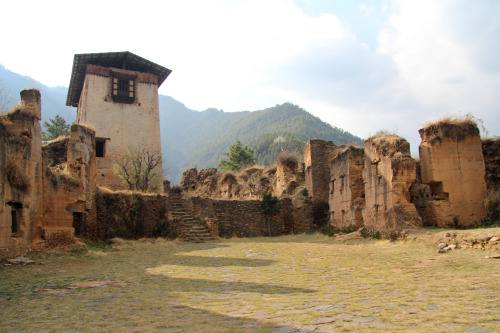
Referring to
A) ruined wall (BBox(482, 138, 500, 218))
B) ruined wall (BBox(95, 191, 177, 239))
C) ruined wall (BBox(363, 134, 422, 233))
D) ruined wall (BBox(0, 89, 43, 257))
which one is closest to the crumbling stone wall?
ruined wall (BBox(363, 134, 422, 233))

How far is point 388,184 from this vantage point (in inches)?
525

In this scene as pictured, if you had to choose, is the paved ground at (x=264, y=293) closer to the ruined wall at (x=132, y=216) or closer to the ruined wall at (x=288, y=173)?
the ruined wall at (x=132, y=216)

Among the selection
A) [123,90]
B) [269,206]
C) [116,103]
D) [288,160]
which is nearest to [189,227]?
[269,206]

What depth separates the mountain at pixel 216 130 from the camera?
2788 inches

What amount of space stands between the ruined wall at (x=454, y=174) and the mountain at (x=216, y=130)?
32384 millimetres

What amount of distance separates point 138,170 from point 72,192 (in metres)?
13.3

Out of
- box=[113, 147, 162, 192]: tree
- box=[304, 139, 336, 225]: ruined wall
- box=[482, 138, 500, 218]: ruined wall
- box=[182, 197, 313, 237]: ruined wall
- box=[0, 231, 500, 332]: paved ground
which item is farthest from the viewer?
box=[113, 147, 162, 192]: tree

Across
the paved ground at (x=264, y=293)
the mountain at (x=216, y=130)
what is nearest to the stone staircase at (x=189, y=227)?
the paved ground at (x=264, y=293)

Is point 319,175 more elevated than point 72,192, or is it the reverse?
point 319,175

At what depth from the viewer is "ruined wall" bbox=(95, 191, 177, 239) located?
1683cm

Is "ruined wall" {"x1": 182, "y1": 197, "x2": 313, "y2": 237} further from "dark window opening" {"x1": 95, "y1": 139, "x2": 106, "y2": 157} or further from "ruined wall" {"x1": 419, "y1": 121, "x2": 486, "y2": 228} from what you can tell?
"dark window opening" {"x1": 95, "y1": 139, "x2": 106, "y2": 157}

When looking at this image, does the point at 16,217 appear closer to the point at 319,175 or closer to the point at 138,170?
the point at 319,175

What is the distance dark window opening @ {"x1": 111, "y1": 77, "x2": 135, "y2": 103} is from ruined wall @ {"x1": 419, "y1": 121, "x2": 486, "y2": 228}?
2297 centimetres

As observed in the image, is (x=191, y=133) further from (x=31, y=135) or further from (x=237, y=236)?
(x=31, y=135)
